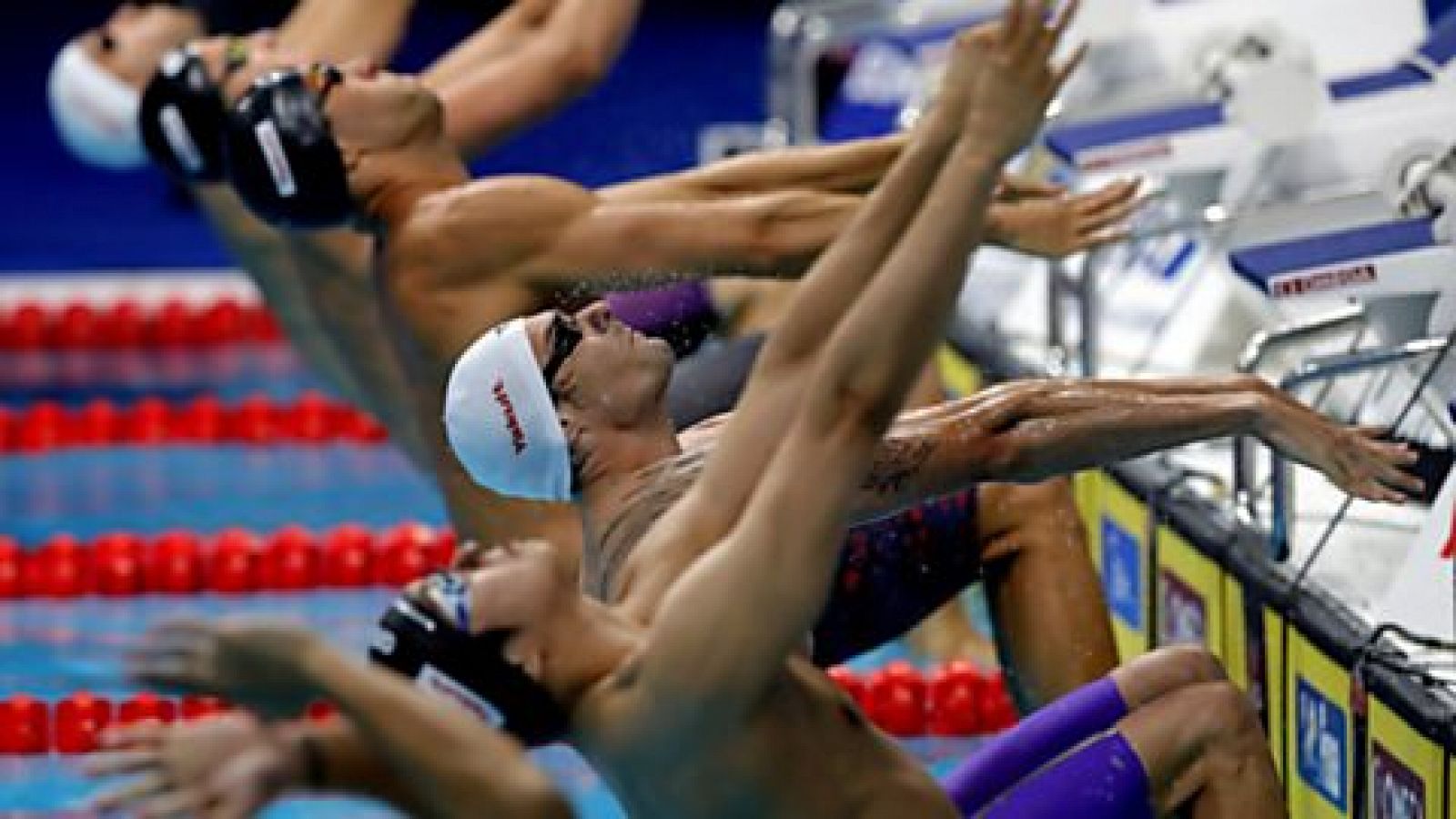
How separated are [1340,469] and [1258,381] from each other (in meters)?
0.21

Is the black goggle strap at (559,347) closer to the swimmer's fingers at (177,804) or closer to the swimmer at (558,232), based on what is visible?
the swimmer at (558,232)

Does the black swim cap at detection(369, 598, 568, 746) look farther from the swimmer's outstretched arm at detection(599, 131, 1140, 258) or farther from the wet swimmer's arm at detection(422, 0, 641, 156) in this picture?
the wet swimmer's arm at detection(422, 0, 641, 156)

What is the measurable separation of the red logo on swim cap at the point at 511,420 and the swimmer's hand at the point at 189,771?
3.42 feet

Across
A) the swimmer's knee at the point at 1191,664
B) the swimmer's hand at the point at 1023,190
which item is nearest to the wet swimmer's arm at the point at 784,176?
the swimmer's hand at the point at 1023,190

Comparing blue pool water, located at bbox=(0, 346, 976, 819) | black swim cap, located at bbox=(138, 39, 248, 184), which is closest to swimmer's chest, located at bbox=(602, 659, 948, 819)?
blue pool water, located at bbox=(0, 346, 976, 819)

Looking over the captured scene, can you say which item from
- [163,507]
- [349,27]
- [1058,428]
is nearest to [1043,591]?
[1058,428]

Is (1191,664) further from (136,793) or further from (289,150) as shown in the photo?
(289,150)

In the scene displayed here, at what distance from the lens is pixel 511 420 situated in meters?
3.69

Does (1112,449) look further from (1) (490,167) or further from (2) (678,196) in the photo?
(1) (490,167)

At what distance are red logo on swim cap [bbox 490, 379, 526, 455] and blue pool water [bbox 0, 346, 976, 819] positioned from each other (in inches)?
63.1

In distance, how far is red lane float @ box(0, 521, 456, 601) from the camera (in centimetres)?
709

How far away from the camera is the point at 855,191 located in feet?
15.9

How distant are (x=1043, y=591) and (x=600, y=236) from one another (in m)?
0.85

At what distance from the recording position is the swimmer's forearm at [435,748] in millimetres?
2711
